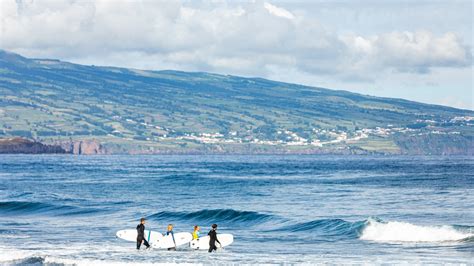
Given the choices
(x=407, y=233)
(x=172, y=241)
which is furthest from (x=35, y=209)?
(x=407, y=233)

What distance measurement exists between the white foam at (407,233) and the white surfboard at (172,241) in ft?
38.0

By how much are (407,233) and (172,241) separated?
1490 centimetres

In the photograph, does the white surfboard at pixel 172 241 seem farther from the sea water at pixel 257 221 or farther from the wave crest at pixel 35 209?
the wave crest at pixel 35 209

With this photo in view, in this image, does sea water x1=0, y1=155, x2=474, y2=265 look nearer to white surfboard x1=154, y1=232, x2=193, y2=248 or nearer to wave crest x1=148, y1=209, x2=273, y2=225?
wave crest x1=148, y1=209, x2=273, y2=225

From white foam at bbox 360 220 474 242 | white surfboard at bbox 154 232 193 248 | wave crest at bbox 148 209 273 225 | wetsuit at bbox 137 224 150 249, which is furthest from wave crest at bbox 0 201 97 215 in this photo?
white foam at bbox 360 220 474 242

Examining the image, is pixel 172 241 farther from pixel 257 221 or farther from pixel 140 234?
pixel 257 221

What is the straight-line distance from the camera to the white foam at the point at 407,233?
4997cm

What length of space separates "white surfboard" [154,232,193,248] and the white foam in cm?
1158

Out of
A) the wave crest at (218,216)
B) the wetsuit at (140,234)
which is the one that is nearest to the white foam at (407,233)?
the wave crest at (218,216)

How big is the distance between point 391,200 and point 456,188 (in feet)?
54.1

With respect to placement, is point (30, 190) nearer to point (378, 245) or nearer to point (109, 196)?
point (109, 196)

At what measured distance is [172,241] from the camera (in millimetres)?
46906

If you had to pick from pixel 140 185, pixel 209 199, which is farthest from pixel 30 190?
pixel 209 199

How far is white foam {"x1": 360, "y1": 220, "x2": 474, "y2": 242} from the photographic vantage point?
49969 mm
